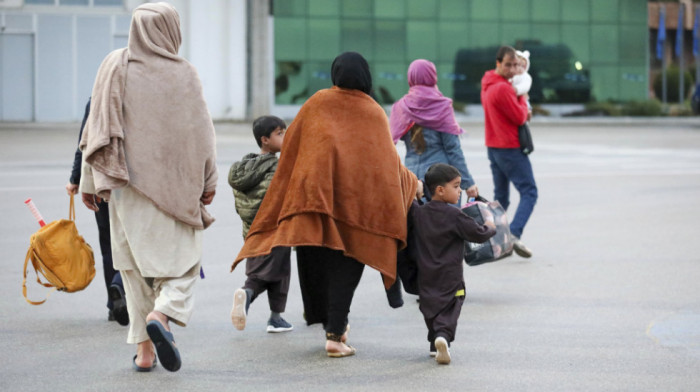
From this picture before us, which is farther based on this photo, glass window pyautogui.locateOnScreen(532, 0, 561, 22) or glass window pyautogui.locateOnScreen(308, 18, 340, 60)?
glass window pyautogui.locateOnScreen(532, 0, 561, 22)

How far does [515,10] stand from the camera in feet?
157

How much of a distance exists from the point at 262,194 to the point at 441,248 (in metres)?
1.20

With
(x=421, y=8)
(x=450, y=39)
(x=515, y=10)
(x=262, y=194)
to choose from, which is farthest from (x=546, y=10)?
(x=262, y=194)

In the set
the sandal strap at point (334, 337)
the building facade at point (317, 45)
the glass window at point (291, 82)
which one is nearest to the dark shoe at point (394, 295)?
the sandal strap at point (334, 337)

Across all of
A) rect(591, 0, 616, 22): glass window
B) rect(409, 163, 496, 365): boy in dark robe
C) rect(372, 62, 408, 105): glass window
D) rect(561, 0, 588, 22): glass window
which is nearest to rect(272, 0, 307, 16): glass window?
rect(372, 62, 408, 105): glass window

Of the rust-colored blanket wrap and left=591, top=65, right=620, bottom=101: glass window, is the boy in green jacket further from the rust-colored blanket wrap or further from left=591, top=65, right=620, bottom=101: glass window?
left=591, top=65, right=620, bottom=101: glass window

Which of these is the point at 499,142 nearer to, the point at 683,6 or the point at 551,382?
the point at 551,382

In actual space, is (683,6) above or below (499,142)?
Result: above

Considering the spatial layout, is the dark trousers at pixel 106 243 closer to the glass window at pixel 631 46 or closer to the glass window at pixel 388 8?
the glass window at pixel 388 8

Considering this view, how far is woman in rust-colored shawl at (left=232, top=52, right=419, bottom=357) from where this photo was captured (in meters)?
6.11

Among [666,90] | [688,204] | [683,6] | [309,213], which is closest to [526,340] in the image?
[309,213]

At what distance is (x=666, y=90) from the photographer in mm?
55094

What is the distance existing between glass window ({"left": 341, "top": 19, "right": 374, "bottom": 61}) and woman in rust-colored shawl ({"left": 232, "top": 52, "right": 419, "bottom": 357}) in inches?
1582

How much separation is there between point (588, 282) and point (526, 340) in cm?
235
